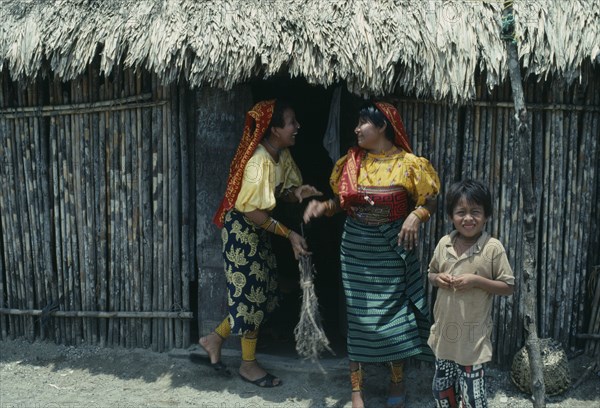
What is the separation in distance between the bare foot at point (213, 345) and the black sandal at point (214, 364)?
1.7 inches

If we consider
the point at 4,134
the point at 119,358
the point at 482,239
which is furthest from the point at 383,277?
the point at 4,134

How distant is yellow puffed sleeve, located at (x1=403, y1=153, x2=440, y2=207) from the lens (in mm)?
4523

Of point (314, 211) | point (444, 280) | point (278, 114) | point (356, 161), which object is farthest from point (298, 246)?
point (444, 280)

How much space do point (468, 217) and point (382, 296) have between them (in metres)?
0.90

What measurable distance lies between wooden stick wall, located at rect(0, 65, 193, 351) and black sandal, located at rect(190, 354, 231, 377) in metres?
0.21

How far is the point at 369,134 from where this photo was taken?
4.62m

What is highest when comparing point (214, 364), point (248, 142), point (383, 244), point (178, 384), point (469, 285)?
point (248, 142)

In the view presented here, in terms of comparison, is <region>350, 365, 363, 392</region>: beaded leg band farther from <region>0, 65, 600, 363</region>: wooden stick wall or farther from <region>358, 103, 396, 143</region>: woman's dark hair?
<region>358, 103, 396, 143</region>: woman's dark hair

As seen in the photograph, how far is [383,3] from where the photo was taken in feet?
16.4

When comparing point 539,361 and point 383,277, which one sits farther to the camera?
point 383,277

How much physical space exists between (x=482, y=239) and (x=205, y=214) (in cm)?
212

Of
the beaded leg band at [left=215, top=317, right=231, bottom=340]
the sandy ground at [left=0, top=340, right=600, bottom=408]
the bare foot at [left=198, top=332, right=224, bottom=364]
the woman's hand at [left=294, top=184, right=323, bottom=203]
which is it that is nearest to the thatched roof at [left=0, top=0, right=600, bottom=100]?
the woman's hand at [left=294, top=184, right=323, bottom=203]

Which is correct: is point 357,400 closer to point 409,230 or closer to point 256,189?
point 409,230

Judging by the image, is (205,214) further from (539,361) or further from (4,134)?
(539,361)
